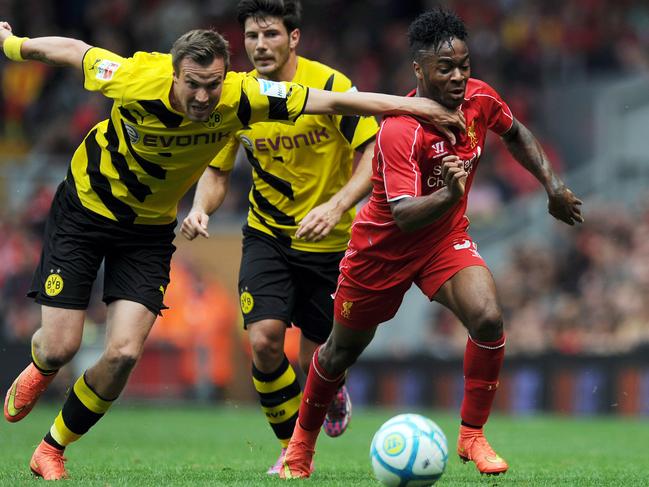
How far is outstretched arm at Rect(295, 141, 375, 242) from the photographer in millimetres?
7586

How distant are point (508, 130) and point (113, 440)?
5.54 m

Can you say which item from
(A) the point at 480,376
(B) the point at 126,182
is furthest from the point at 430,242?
(B) the point at 126,182

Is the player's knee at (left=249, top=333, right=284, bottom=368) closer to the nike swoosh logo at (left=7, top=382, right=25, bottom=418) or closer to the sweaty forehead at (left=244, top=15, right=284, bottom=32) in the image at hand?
the nike swoosh logo at (left=7, top=382, right=25, bottom=418)

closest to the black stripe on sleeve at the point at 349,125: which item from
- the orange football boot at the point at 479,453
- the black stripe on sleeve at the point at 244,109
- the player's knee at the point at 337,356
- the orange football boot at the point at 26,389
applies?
the black stripe on sleeve at the point at 244,109

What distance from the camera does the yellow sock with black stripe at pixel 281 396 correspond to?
8.16 meters

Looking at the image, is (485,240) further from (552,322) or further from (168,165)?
(168,165)

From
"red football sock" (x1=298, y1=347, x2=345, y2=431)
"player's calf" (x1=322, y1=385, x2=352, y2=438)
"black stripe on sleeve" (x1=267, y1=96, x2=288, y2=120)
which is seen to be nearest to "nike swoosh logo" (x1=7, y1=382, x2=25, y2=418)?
"red football sock" (x1=298, y1=347, x2=345, y2=431)

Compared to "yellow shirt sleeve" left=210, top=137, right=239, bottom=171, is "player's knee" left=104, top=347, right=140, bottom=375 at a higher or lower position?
lower

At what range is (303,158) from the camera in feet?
27.0

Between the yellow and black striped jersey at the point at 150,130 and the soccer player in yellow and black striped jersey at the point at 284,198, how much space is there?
64cm

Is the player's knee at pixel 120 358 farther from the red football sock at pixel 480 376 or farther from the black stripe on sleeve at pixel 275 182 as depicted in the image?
the red football sock at pixel 480 376

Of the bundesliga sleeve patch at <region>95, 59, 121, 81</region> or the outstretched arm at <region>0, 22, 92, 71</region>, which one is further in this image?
the outstretched arm at <region>0, 22, 92, 71</region>

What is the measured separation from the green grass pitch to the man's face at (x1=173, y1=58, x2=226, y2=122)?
1947 millimetres

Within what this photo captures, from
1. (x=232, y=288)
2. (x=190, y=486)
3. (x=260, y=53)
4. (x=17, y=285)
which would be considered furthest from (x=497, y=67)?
(x=190, y=486)
